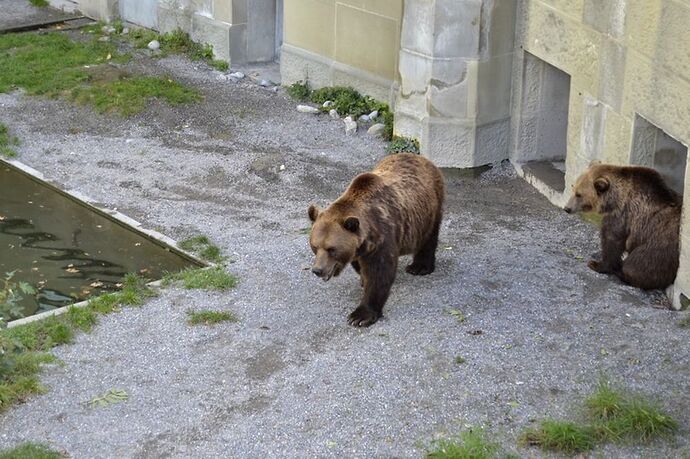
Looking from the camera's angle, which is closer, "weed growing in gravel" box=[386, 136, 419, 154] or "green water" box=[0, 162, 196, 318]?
"green water" box=[0, 162, 196, 318]

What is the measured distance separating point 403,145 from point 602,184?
4.03 meters

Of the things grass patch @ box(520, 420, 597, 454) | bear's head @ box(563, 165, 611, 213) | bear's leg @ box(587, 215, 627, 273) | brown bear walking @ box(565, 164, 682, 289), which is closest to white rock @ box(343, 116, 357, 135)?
bear's head @ box(563, 165, 611, 213)

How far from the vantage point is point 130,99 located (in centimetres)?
1623

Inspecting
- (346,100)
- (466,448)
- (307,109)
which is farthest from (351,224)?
(307,109)

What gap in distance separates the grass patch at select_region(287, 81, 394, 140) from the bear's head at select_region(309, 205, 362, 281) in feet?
17.6

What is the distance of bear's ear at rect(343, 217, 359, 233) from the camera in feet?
31.9

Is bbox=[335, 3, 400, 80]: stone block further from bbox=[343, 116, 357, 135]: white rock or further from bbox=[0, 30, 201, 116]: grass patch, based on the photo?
bbox=[0, 30, 201, 116]: grass patch

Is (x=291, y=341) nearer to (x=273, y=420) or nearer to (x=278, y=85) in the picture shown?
(x=273, y=420)

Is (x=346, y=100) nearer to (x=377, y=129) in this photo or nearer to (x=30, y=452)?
(x=377, y=129)

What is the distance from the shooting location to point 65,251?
1227 cm

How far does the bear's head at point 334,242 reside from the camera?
31.9ft

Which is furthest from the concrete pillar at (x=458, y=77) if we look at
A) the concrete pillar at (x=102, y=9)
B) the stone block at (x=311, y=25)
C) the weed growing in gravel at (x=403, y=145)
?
the concrete pillar at (x=102, y=9)

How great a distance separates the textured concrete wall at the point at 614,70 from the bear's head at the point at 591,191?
647 millimetres

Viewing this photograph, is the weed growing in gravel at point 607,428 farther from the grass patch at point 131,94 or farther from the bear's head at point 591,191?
the grass patch at point 131,94
